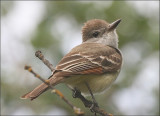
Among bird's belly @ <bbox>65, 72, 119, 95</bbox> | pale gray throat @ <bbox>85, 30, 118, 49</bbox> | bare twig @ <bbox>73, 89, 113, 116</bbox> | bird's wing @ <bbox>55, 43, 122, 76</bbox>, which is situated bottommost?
bare twig @ <bbox>73, 89, 113, 116</bbox>

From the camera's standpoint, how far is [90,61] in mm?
6367

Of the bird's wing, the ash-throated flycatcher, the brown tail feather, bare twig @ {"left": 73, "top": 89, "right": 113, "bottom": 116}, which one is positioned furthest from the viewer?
the bird's wing

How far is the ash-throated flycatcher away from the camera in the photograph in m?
5.83

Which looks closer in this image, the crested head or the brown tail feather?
the brown tail feather

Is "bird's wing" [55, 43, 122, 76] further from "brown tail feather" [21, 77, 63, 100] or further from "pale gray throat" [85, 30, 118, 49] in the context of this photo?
"pale gray throat" [85, 30, 118, 49]

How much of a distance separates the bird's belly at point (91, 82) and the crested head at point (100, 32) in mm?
1220

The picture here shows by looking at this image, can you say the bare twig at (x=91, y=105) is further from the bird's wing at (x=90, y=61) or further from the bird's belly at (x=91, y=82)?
the bird's wing at (x=90, y=61)

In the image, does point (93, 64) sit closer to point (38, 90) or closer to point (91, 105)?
point (91, 105)

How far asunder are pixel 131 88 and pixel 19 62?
7.28 feet

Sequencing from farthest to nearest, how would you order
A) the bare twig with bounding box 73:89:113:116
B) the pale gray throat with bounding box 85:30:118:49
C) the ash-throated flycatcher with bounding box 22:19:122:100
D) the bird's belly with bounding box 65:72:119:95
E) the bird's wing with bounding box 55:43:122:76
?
the pale gray throat with bounding box 85:30:118:49, the bird's belly with bounding box 65:72:119:95, the bird's wing with bounding box 55:43:122:76, the ash-throated flycatcher with bounding box 22:19:122:100, the bare twig with bounding box 73:89:113:116

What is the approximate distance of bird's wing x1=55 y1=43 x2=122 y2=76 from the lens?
595 cm

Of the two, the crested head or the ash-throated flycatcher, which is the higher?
the crested head

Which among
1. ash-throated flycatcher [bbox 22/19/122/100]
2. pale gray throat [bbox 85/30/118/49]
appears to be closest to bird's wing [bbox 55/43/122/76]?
ash-throated flycatcher [bbox 22/19/122/100]

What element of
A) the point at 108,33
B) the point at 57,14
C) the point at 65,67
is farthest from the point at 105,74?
the point at 57,14
